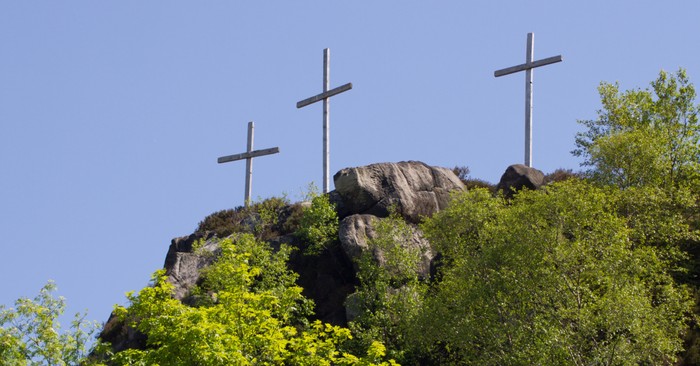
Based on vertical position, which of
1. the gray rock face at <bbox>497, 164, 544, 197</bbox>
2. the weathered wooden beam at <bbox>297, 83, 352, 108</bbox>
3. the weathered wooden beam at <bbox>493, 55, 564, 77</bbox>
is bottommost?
the gray rock face at <bbox>497, 164, 544, 197</bbox>

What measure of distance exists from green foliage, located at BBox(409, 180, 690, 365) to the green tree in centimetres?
338

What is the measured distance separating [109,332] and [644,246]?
88.9 ft

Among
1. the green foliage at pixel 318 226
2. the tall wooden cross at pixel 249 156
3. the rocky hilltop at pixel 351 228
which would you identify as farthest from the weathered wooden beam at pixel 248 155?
the green foliage at pixel 318 226

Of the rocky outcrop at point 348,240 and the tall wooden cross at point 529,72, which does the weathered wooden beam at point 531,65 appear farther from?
the rocky outcrop at point 348,240

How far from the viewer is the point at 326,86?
6000 cm

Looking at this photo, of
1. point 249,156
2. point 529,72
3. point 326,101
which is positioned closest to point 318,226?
point 326,101

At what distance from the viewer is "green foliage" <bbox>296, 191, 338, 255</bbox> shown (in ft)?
176

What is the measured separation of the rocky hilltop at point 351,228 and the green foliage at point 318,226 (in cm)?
41

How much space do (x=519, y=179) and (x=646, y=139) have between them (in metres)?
9.64

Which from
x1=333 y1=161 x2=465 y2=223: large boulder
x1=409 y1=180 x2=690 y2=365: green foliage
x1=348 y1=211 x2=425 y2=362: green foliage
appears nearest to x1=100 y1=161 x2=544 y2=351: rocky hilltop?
x1=333 y1=161 x2=465 y2=223: large boulder

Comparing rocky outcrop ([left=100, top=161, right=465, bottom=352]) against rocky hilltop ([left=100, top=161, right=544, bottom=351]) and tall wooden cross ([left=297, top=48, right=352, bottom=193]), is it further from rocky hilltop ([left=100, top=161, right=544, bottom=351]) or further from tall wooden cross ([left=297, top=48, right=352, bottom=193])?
tall wooden cross ([left=297, top=48, right=352, bottom=193])

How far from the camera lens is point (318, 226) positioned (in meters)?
55.1

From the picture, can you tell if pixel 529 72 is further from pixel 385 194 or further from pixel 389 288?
pixel 389 288

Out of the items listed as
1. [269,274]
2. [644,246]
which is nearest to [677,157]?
[644,246]
